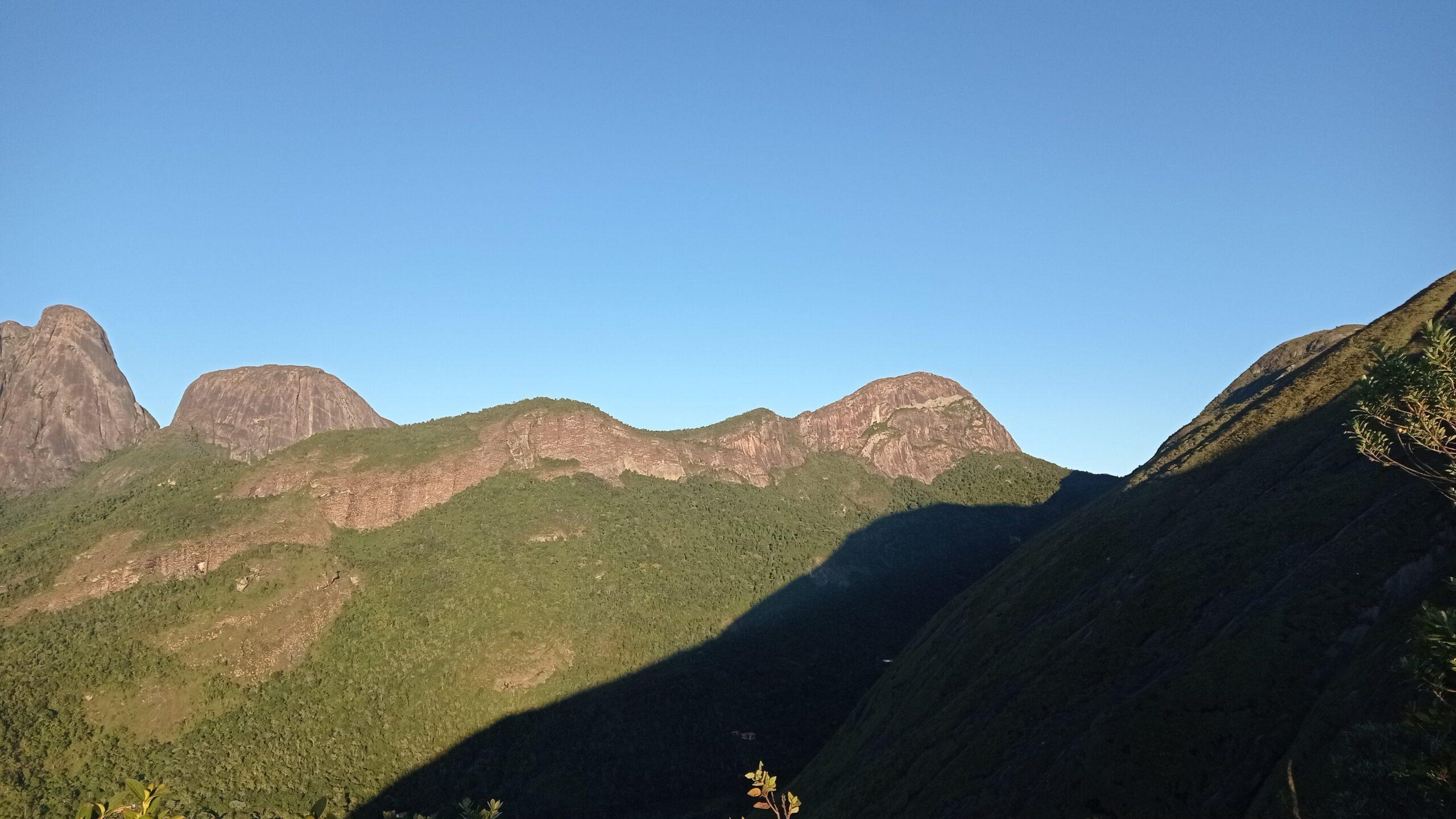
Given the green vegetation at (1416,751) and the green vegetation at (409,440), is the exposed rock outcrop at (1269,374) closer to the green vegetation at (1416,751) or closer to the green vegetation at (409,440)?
the green vegetation at (1416,751)

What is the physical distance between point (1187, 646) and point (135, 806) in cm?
6173

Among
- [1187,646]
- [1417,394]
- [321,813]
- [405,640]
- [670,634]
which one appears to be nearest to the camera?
[321,813]

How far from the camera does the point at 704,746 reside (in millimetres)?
112062

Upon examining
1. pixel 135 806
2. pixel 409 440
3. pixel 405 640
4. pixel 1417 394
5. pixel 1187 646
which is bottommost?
pixel 1187 646

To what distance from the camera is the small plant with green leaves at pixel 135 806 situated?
11656 millimetres

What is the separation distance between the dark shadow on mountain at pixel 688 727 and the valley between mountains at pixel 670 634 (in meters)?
0.49

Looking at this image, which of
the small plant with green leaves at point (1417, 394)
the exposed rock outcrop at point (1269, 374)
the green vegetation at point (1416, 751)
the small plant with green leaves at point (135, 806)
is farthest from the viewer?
the exposed rock outcrop at point (1269, 374)

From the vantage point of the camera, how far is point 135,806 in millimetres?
13141

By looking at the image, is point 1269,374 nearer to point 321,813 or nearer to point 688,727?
point 688,727

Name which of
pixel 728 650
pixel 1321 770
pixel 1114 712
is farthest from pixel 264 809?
pixel 1321 770

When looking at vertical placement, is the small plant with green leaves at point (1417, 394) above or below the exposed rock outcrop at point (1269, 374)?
below

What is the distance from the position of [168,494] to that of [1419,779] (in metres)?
172

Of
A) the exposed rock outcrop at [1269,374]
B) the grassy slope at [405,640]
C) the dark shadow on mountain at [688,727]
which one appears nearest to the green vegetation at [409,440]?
the grassy slope at [405,640]

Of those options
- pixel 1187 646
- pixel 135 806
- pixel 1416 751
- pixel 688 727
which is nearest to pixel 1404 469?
pixel 1416 751
